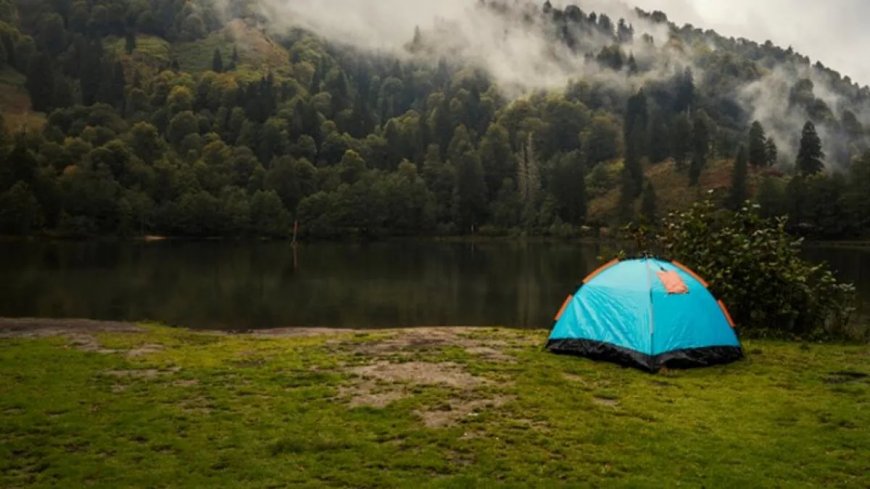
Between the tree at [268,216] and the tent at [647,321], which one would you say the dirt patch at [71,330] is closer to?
the tent at [647,321]

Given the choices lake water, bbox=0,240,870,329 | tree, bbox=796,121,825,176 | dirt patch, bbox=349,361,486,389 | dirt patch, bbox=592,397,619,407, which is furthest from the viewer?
tree, bbox=796,121,825,176

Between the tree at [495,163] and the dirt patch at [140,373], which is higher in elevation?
the tree at [495,163]

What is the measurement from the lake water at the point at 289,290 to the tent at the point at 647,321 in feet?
55.1

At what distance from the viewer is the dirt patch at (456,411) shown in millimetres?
12945

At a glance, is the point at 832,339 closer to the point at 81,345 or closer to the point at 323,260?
the point at 81,345

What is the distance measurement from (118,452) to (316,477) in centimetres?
347

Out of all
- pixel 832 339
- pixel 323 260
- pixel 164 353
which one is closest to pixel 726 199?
pixel 323 260

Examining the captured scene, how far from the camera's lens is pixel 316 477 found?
10.1m

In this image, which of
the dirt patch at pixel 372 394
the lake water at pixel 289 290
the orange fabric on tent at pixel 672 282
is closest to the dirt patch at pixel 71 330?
the dirt patch at pixel 372 394

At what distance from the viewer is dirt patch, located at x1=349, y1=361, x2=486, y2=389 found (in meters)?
16.2

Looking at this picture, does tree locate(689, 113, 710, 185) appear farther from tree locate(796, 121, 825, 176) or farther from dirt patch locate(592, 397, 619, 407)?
dirt patch locate(592, 397, 619, 407)

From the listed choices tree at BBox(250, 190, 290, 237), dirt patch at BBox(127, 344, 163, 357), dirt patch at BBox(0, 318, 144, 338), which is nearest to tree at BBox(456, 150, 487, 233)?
tree at BBox(250, 190, 290, 237)

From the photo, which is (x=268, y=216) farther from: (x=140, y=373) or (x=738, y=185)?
(x=140, y=373)

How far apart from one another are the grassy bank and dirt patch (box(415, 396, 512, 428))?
7 cm
